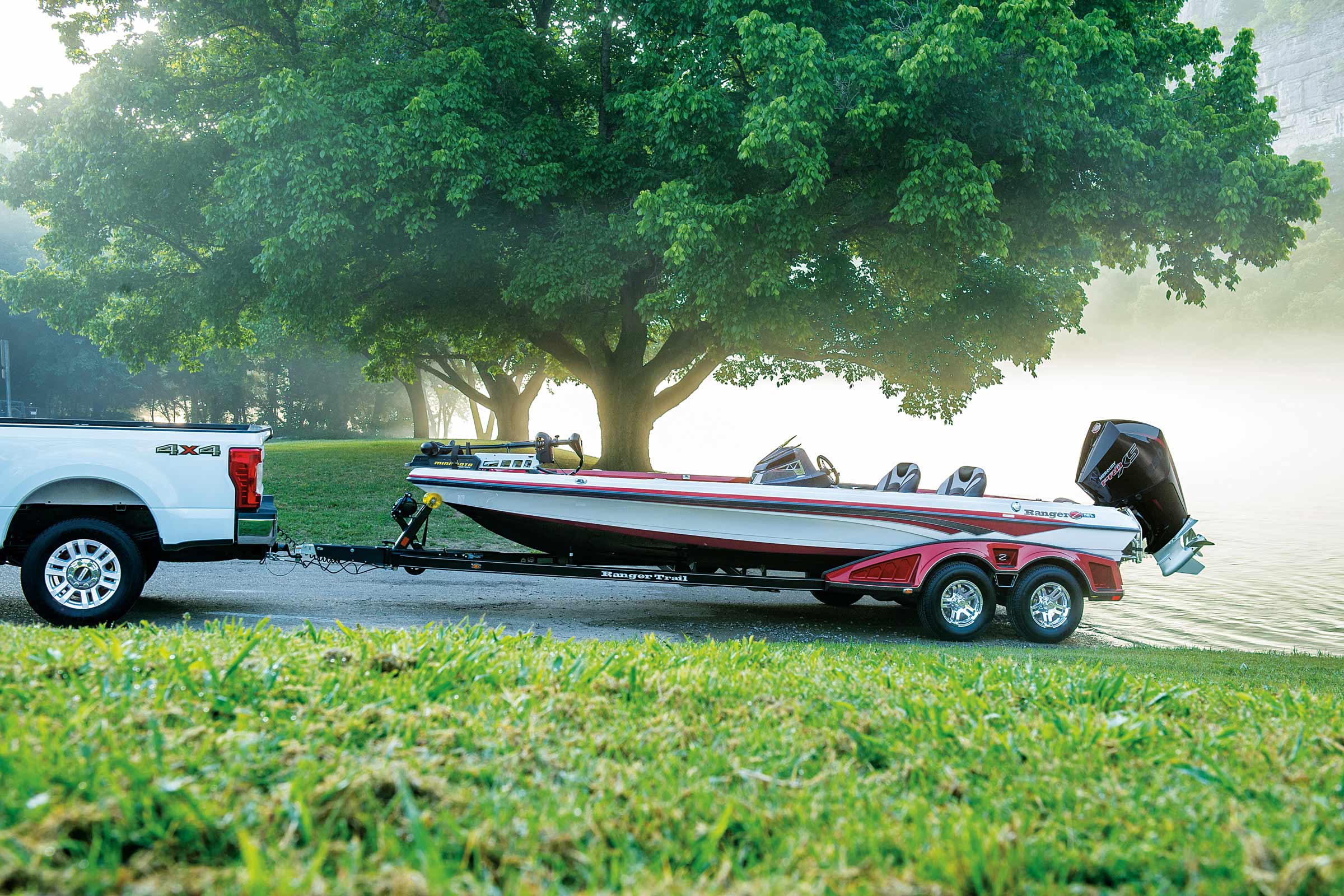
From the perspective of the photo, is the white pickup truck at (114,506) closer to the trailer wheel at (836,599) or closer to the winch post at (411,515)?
the winch post at (411,515)

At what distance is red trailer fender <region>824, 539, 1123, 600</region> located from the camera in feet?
30.0

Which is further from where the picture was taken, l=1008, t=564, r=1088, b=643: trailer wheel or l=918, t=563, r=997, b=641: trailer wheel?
l=1008, t=564, r=1088, b=643: trailer wheel

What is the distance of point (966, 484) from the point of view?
31.8ft

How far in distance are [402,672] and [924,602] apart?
6303 mm

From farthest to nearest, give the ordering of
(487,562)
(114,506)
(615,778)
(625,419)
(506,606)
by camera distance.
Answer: (625,419) → (506,606) → (487,562) → (114,506) → (615,778)

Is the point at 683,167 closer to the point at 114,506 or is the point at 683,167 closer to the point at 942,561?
the point at 942,561

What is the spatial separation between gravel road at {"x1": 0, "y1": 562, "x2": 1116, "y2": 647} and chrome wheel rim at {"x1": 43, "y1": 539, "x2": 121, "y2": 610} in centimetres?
39

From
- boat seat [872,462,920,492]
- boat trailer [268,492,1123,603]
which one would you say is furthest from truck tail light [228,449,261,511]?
boat seat [872,462,920,492]

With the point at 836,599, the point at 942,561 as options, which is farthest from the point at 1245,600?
the point at 942,561

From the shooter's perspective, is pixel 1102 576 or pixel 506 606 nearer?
pixel 1102 576

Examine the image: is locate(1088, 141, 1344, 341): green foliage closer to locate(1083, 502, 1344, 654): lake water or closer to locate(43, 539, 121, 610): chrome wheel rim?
locate(1083, 502, 1344, 654): lake water

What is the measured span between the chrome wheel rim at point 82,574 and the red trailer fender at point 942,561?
6.27 meters

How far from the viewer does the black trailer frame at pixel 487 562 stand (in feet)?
29.0

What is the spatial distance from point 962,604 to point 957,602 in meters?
0.05
